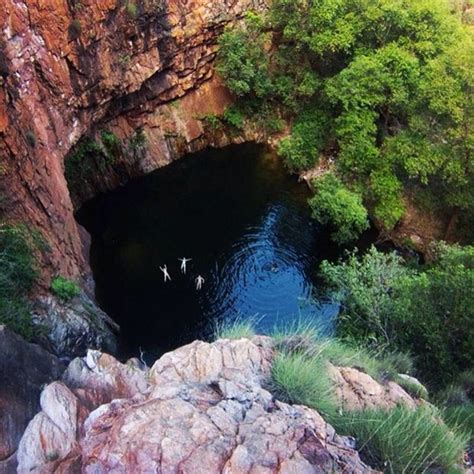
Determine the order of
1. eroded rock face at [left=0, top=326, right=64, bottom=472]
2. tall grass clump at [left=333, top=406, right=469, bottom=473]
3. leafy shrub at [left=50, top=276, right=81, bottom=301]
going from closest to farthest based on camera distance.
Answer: tall grass clump at [left=333, top=406, right=469, bottom=473] < eroded rock face at [left=0, top=326, right=64, bottom=472] < leafy shrub at [left=50, top=276, right=81, bottom=301]

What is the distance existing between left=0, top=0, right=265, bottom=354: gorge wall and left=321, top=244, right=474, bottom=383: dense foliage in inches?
298

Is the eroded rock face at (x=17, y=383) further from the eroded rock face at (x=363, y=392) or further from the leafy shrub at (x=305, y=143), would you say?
the leafy shrub at (x=305, y=143)

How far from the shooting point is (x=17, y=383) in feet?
24.7

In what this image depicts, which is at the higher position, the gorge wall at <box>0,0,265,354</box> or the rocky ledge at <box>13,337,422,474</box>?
the gorge wall at <box>0,0,265,354</box>

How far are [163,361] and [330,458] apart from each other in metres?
3.33

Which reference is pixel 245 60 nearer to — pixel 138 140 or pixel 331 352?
pixel 138 140

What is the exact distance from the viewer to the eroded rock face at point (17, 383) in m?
6.72

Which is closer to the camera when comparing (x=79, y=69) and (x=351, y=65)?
(x=79, y=69)

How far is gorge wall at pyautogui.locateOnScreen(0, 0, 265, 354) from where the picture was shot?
14953 mm

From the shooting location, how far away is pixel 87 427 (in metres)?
6.48

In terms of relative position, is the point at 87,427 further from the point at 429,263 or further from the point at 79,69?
the point at 429,263

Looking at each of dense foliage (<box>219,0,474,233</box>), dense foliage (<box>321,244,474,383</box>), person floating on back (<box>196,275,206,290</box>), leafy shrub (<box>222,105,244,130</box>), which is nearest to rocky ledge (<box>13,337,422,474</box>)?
dense foliage (<box>321,244,474,383</box>)

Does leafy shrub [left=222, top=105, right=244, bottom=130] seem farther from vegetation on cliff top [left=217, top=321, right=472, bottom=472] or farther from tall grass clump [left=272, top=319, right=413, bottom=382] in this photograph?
vegetation on cliff top [left=217, top=321, right=472, bottom=472]

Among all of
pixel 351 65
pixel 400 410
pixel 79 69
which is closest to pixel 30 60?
pixel 79 69
